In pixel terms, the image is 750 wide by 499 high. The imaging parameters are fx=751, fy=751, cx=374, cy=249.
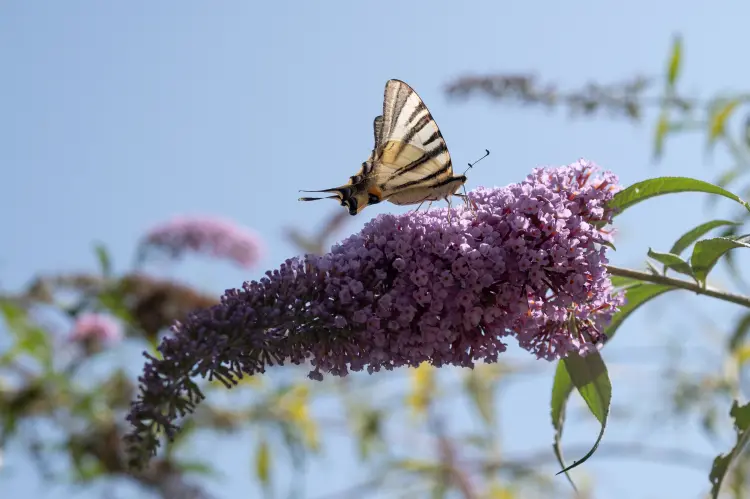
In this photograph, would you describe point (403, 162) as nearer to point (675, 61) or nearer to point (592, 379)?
point (592, 379)

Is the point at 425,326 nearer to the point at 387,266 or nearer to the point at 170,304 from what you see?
the point at 387,266

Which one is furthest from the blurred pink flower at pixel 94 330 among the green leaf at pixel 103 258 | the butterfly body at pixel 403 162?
the butterfly body at pixel 403 162

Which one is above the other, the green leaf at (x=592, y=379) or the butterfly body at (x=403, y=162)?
the butterfly body at (x=403, y=162)

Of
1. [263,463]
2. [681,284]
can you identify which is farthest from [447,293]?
[263,463]

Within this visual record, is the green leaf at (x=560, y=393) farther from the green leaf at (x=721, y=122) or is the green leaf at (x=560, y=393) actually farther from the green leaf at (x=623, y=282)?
the green leaf at (x=721, y=122)

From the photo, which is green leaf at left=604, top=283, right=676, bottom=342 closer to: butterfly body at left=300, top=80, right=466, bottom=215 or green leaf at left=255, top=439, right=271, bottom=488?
butterfly body at left=300, top=80, right=466, bottom=215

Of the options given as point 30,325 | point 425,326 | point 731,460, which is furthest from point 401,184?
point 30,325

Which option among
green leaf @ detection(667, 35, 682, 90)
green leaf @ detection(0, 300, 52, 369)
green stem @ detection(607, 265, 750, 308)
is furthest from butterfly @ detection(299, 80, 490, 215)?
green leaf @ detection(0, 300, 52, 369)
